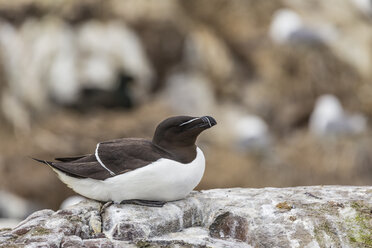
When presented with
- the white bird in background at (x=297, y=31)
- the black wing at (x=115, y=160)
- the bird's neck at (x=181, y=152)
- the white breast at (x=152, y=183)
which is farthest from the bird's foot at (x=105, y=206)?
the white bird in background at (x=297, y=31)

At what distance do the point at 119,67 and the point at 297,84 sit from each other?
442 centimetres

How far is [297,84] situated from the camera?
617 inches

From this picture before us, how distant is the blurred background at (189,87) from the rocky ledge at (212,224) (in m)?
7.41

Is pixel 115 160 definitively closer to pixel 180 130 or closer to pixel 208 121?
pixel 180 130

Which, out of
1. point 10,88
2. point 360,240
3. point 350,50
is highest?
point 350,50

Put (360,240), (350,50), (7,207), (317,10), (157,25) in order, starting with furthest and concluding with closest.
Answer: (317,10), (350,50), (157,25), (7,207), (360,240)

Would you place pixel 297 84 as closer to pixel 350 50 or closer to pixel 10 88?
pixel 350 50

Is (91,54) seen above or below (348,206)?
above

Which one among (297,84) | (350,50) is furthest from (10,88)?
(350,50)

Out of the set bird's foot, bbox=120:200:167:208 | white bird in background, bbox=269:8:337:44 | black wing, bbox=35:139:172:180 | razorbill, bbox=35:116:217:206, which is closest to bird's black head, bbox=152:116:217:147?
razorbill, bbox=35:116:217:206

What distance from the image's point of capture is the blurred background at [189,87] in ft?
44.6

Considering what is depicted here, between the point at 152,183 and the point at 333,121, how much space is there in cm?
1005

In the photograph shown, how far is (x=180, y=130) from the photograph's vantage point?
16.7ft

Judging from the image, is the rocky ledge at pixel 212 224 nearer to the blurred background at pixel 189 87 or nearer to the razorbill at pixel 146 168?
Answer: the razorbill at pixel 146 168
